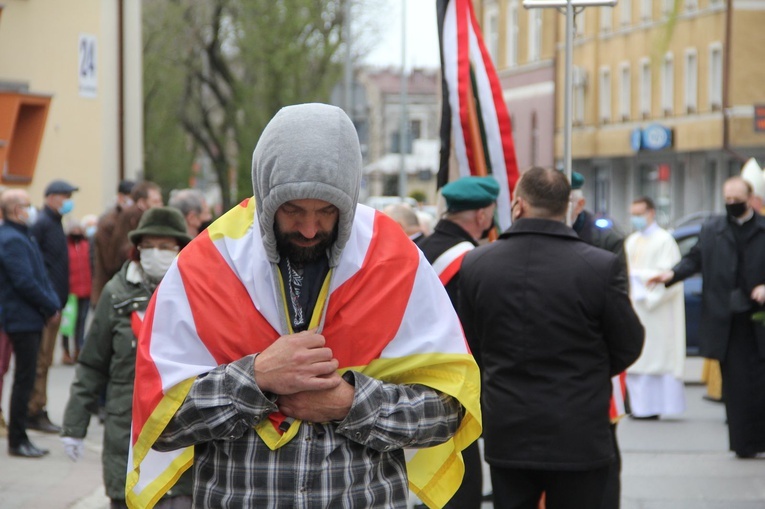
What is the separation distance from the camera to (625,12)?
46.7m

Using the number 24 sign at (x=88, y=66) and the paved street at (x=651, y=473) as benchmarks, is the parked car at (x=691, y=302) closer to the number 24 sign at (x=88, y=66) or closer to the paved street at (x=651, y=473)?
the paved street at (x=651, y=473)

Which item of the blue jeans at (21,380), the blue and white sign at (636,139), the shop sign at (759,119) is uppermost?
the blue and white sign at (636,139)

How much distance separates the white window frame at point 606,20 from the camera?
160 ft

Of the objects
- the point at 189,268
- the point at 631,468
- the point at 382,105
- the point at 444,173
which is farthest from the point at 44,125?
the point at 382,105

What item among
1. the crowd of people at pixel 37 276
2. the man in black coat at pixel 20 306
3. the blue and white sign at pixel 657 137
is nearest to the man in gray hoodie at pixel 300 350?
the crowd of people at pixel 37 276

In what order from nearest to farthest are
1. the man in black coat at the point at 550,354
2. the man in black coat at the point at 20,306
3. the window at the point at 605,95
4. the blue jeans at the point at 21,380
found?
1. the man in black coat at the point at 550,354
2. the blue jeans at the point at 21,380
3. the man in black coat at the point at 20,306
4. the window at the point at 605,95

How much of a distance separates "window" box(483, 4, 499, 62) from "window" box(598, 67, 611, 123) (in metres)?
8.51

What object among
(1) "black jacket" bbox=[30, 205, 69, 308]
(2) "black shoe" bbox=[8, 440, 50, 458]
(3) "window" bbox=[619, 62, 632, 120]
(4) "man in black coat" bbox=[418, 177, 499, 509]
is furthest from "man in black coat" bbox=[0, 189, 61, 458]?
(3) "window" bbox=[619, 62, 632, 120]

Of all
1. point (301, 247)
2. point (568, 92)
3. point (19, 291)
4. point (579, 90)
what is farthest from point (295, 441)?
point (579, 90)

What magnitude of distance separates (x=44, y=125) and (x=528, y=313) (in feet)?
52.8

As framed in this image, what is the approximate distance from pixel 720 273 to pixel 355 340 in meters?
7.85

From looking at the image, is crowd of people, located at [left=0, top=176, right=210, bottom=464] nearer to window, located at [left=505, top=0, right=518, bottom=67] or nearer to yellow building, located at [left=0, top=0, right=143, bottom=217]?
yellow building, located at [left=0, top=0, right=143, bottom=217]

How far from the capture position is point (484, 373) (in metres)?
5.65

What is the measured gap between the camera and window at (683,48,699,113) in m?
42.5
